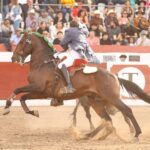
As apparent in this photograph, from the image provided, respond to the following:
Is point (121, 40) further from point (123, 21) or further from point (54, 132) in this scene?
point (54, 132)

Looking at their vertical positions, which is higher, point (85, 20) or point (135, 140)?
point (85, 20)

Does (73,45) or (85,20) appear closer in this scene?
(73,45)

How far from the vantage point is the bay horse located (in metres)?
11.8

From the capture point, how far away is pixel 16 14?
2041 centimetres

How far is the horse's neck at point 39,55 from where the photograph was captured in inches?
488

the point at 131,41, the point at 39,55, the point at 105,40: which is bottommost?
the point at 131,41

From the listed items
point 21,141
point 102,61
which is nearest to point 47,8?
point 102,61

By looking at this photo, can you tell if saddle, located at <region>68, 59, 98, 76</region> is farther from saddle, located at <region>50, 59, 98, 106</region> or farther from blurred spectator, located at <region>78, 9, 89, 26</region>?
blurred spectator, located at <region>78, 9, 89, 26</region>

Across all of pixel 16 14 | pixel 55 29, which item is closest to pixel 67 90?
pixel 55 29

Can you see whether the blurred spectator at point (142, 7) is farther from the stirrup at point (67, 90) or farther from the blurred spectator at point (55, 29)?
the stirrup at point (67, 90)

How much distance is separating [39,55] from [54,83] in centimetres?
66

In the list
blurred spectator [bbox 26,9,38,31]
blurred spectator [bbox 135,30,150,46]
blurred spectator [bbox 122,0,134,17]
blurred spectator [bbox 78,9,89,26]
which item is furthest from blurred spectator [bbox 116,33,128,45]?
blurred spectator [bbox 26,9,38,31]

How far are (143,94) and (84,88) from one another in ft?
3.85

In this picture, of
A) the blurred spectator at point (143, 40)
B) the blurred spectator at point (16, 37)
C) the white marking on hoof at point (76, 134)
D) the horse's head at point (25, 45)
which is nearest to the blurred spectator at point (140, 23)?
the blurred spectator at point (143, 40)
